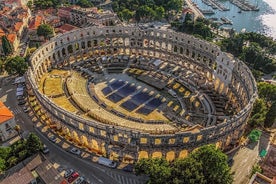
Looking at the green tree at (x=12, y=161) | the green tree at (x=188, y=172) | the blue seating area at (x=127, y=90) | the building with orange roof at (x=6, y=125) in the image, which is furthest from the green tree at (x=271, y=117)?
the building with orange roof at (x=6, y=125)

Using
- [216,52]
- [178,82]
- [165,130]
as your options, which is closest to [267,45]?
[216,52]

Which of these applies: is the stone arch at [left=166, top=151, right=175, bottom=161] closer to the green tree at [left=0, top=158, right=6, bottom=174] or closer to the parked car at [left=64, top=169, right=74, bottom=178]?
the parked car at [left=64, top=169, right=74, bottom=178]

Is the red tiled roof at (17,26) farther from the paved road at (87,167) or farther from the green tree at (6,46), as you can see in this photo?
the paved road at (87,167)

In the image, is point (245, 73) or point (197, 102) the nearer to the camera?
point (245, 73)

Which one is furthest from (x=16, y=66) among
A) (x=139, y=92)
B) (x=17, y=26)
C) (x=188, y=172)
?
(x=188, y=172)

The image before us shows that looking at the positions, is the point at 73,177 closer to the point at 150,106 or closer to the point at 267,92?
the point at 150,106

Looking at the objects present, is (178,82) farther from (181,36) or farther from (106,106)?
(106,106)

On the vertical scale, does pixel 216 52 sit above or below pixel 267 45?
above
